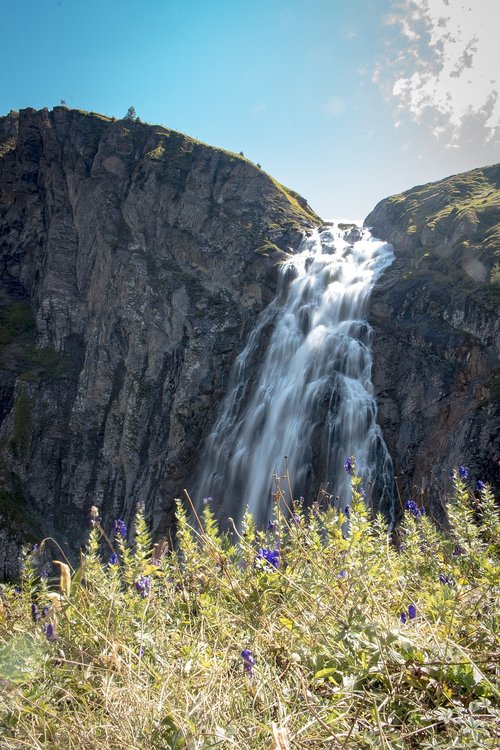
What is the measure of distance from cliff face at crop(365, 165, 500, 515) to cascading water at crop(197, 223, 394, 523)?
83cm

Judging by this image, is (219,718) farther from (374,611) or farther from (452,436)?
(452,436)

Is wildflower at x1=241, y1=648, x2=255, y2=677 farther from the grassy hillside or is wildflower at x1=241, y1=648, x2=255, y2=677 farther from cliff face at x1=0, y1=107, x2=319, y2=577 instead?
cliff face at x1=0, y1=107, x2=319, y2=577

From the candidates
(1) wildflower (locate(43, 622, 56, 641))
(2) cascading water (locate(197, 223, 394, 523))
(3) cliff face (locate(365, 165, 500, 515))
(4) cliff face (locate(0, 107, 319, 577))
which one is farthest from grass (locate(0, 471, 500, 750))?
(4) cliff face (locate(0, 107, 319, 577))

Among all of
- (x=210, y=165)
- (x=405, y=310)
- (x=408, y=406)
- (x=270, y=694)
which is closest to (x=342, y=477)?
(x=408, y=406)

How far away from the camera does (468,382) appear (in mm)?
17312

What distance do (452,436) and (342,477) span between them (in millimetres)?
4923

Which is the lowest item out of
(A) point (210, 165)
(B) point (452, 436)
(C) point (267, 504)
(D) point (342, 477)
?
(C) point (267, 504)

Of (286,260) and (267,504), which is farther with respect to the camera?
(286,260)

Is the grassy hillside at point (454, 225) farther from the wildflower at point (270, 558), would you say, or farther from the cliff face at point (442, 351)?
the wildflower at point (270, 558)

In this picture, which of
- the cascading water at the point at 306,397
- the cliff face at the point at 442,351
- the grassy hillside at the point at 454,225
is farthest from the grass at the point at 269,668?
the grassy hillside at the point at 454,225

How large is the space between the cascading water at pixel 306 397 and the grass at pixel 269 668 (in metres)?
14.4

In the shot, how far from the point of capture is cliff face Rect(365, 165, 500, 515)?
1501cm

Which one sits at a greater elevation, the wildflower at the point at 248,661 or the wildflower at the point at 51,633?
the wildflower at the point at 248,661

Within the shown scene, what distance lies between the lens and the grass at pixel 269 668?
1.55 meters
